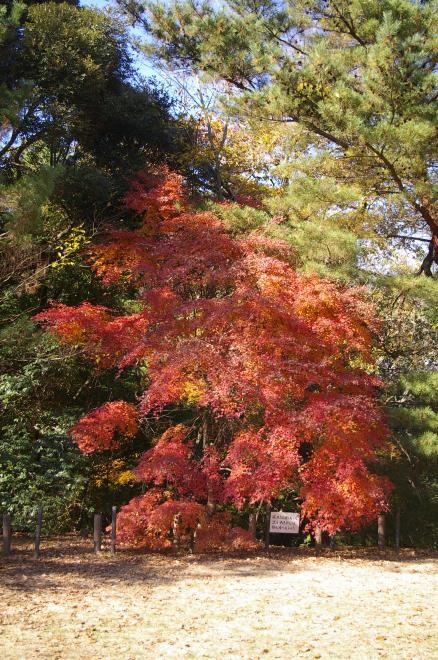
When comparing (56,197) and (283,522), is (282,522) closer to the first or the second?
(283,522)

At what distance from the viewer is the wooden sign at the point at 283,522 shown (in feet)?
28.6

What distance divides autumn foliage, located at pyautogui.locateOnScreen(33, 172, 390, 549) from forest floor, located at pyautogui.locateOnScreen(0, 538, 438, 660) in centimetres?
74

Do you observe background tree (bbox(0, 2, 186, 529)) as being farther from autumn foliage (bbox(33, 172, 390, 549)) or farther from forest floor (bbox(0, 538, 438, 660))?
forest floor (bbox(0, 538, 438, 660))

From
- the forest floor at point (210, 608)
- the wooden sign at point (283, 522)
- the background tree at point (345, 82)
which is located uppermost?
the background tree at point (345, 82)

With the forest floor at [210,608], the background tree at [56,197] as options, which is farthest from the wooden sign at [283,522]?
the background tree at [56,197]

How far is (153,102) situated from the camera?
39.4ft

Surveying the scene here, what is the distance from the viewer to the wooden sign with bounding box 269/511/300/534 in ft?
28.6

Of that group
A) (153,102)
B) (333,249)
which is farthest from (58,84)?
(333,249)

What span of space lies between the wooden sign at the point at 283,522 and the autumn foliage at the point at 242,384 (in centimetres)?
42

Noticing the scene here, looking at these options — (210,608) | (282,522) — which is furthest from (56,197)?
(210,608)

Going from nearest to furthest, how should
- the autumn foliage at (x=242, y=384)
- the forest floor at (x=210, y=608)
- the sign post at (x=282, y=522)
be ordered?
the forest floor at (x=210, y=608)
the autumn foliage at (x=242, y=384)
the sign post at (x=282, y=522)

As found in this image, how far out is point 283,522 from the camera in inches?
345

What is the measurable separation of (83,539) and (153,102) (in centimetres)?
833

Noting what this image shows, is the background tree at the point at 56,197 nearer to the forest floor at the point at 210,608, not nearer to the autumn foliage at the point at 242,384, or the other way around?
the autumn foliage at the point at 242,384
